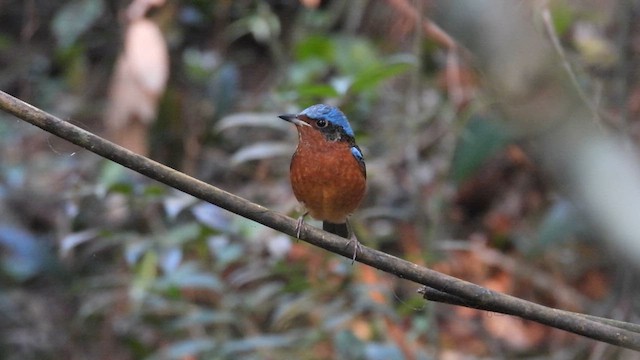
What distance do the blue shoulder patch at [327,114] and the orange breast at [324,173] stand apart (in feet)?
0.23

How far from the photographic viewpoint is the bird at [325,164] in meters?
3.74

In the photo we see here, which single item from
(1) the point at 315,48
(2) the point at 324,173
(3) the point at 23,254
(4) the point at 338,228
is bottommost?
(3) the point at 23,254

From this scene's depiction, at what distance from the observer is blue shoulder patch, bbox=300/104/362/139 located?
3764mm

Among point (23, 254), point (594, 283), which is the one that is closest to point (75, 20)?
point (23, 254)

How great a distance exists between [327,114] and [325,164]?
238mm

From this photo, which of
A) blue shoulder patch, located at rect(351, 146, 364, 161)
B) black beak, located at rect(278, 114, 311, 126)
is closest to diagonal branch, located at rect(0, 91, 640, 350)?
black beak, located at rect(278, 114, 311, 126)

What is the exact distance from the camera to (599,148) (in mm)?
801

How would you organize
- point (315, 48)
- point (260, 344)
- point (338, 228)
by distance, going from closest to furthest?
point (338, 228) → point (260, 344) → point (315, 48)

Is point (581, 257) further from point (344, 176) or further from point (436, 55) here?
point (344, 176)

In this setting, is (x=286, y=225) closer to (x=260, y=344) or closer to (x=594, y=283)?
(x=260, y=344)

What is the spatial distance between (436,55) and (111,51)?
10.3 feet

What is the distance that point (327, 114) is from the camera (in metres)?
3.79

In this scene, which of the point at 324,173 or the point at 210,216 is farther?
the point at 210,216

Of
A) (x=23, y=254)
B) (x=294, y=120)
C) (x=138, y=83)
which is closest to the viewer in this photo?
(x=294, y=120)
